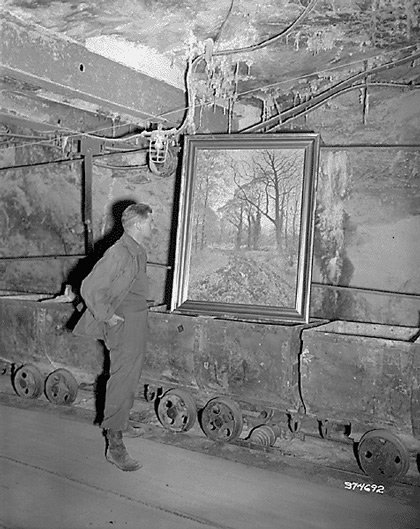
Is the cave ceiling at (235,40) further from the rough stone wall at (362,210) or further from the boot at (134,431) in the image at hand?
the boot at (134,431)

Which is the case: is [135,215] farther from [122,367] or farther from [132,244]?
[122,367]

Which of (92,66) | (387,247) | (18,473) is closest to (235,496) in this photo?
(18,473)

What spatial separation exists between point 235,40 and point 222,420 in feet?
9.76

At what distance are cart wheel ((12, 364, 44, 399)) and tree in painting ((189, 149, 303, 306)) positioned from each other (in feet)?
6.17

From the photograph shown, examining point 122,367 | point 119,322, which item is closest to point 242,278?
point 119,322

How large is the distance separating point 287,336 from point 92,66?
251cm

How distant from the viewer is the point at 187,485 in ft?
12.1

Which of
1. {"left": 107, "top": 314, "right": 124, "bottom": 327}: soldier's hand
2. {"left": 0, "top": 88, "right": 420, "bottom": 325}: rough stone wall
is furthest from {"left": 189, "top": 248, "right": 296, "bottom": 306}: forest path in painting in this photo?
{"left": 0, "top": 88, "right": 420, "bottom": 325}: rough stone wall

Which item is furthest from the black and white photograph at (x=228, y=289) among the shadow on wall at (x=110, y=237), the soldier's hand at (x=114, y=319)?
the shadow on wall at (x=110, y=237)

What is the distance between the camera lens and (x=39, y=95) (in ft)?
16.0

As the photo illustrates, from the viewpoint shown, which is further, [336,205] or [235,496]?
[336,205]

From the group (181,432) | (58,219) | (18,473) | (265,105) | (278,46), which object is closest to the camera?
(18,473)

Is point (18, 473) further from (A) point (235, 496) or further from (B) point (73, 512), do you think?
(A) point (235, 496)

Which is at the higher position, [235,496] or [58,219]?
[58,219]
